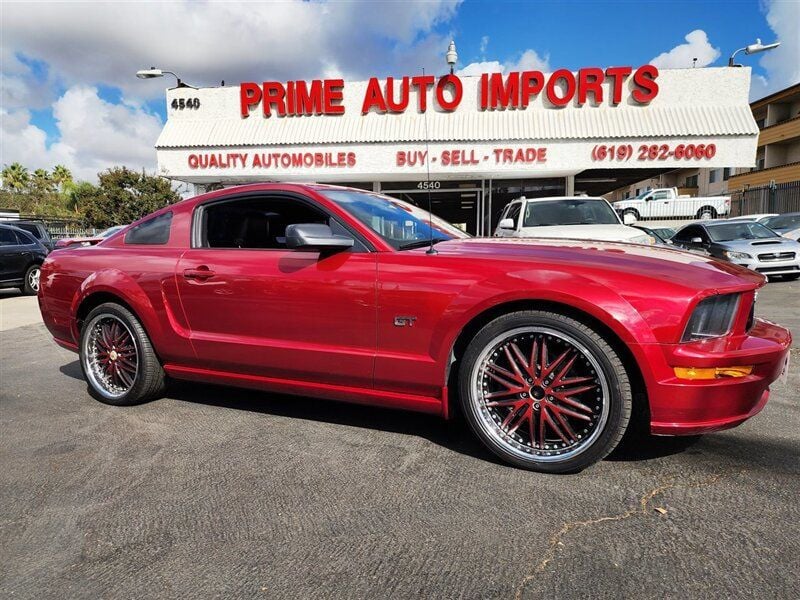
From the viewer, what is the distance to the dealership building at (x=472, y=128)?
49.6 ft

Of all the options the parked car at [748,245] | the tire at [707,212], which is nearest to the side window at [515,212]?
the parked car at [748,245]

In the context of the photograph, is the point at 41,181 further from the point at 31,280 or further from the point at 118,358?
the point at 118,358

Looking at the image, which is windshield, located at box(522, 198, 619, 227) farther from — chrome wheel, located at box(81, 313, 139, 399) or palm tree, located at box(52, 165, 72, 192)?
palm tree, located at box(52, 165, 72, 192)

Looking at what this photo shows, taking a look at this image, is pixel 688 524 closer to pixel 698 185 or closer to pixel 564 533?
pixel 564 533

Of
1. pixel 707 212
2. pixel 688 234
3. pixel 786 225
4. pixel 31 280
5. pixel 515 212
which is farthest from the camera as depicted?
pixel 707 212

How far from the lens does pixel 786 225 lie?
48.9ft

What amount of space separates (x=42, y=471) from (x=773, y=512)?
11.4 feet

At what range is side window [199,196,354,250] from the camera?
3.67 m

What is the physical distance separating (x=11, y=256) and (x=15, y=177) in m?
62.0

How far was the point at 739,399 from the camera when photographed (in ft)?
7.89

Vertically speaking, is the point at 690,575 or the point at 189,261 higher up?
the point at 189,261

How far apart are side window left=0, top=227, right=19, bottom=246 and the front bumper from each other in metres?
13.3

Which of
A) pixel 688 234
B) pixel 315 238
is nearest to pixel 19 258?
pixel 315 238

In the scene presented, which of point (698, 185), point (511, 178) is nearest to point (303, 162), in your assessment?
point (511, 178)
